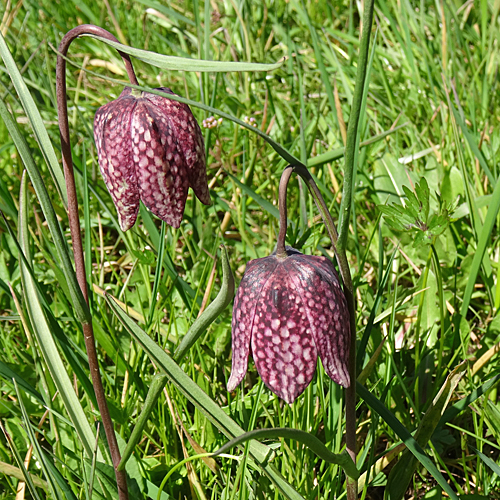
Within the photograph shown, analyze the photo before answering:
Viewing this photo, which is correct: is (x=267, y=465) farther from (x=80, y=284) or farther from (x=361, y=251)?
(x=361, y=251)

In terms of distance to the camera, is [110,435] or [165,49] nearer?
[110,435]

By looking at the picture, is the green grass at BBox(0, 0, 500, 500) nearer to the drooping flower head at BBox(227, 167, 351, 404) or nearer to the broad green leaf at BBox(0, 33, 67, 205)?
the broad green leaf at BBox(0, 33, 67, 205)

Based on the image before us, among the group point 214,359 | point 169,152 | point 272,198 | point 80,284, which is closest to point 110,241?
point 272,198

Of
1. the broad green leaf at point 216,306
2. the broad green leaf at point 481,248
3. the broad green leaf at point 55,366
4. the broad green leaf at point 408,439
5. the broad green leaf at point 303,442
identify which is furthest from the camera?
the broad green leaf at point 481,248

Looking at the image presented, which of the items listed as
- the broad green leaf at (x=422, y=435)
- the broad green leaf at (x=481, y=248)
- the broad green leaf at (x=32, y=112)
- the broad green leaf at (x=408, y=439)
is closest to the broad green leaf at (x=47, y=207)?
the broad green leaf at (x=32, y=112)

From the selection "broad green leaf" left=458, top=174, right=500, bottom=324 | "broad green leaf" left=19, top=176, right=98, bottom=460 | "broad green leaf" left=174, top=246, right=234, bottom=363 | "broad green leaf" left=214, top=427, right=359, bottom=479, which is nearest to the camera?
"broad green leaf" left=214, top=427, right=359, bottom=479

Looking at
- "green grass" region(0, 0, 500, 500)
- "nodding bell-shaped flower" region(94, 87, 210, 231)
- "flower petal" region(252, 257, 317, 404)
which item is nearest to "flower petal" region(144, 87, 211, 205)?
"nodding bell-shaped flower" region(94, 87, 210, 231)

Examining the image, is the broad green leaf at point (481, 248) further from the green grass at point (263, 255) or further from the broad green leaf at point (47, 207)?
the broad green leaf at point (47, 207)

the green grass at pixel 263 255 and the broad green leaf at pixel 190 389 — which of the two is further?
the green grass at pixel 263 255
